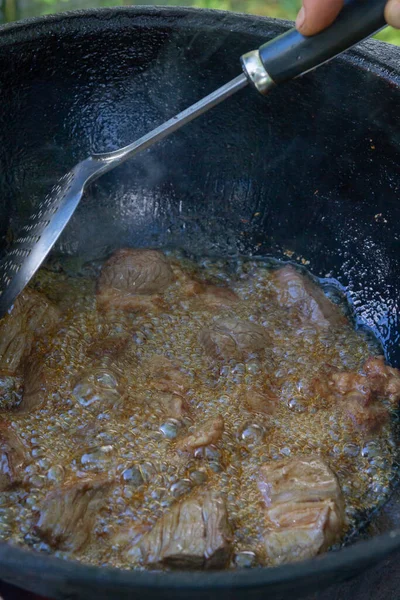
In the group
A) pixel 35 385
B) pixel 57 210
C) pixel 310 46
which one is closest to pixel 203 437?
pixel 35 385

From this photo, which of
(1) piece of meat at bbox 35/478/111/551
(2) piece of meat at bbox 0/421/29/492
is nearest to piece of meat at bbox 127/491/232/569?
(1) piece of meat at bbox 35/478/111/551

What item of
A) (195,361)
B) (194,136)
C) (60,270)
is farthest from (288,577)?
(194,136)

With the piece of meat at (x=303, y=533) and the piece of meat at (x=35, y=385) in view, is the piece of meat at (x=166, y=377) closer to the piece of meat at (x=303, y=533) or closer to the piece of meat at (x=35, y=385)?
the piece of meat at (x=35, y=385)

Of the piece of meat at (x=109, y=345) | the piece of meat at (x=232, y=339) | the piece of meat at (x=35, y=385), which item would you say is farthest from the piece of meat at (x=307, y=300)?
the piece of meat at (x=35, y=385)

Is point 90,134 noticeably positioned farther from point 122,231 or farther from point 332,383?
point 332,383

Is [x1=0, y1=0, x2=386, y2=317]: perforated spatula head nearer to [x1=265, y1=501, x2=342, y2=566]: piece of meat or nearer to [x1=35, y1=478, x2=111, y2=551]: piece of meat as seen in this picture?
[x1=35, y1=478, x2=111, y2=551]: piece of meat

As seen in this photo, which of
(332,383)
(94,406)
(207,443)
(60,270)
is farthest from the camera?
(60,270)

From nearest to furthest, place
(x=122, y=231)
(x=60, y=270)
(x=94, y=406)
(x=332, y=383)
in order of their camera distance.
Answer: (x=94, y=406)
(x=332, y=383)
(x=60, y=270)
(x=122, y=231)
